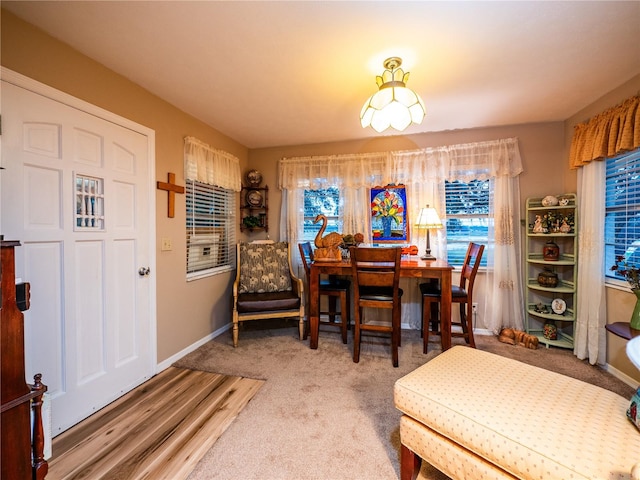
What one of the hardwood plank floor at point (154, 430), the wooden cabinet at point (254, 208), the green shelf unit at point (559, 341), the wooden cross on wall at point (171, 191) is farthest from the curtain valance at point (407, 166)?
the hardwood plank floor at point (154, 430)

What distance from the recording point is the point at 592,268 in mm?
2367

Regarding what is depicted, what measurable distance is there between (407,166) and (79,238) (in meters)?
3.16

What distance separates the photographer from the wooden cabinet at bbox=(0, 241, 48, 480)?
894mm

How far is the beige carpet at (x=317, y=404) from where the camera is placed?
1397 mm

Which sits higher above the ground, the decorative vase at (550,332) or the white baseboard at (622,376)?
the decorative vase at (550,332)

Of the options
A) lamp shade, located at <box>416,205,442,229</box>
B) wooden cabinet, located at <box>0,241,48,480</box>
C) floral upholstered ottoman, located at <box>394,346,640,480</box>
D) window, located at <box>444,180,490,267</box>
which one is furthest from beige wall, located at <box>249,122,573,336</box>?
wooden cabinet, located at <box>0,241,48,480</box>

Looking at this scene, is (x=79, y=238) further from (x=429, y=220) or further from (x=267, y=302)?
(x=429, y=220)

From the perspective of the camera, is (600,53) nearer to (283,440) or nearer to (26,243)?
(283,440)

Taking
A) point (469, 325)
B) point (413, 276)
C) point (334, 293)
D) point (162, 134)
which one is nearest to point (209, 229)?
point (162, 134)

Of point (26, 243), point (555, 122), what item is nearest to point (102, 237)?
point (26, 243)

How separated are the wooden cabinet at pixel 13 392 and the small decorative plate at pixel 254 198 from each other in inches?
109

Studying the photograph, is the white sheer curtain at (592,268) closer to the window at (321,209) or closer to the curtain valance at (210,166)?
the window at (321,209)

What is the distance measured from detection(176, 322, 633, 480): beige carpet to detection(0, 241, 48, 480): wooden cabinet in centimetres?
72

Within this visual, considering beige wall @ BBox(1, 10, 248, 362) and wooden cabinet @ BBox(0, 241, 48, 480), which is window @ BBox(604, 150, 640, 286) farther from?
beige wall @ BBox(1, 10, 248, 362)
